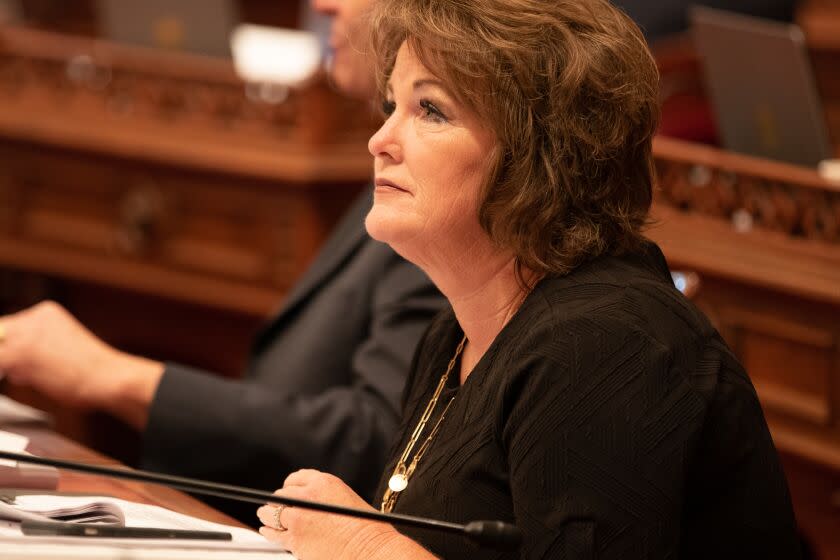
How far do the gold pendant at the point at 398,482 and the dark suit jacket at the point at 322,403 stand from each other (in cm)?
57

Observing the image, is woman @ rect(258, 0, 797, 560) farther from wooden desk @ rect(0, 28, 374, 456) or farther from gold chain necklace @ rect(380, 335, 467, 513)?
wooden desk @ rect(0, 28, 374, 456)

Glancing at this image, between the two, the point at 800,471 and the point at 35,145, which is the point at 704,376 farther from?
the point at 35,145

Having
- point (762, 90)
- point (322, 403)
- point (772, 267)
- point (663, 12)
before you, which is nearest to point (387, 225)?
Answer: point (322, 403)

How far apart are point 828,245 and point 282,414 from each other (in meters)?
1.09

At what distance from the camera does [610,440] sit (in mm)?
1264

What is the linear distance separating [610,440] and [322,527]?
1.09 ft

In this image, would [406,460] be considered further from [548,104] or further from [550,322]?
[548,104]

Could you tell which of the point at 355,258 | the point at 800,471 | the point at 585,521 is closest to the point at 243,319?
the point at 355,258

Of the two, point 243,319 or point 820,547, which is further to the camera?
point 243,319

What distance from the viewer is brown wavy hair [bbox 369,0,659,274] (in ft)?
4.63

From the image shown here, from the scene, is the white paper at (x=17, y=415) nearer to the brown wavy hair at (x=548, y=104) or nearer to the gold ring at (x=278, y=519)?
the gold ring at (x=278, y=519)

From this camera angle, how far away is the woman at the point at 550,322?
4.17 ft

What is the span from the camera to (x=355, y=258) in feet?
7.87

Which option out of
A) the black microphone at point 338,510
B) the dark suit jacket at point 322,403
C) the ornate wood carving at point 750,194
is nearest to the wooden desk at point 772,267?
the ornate wood carving at point 750,194
